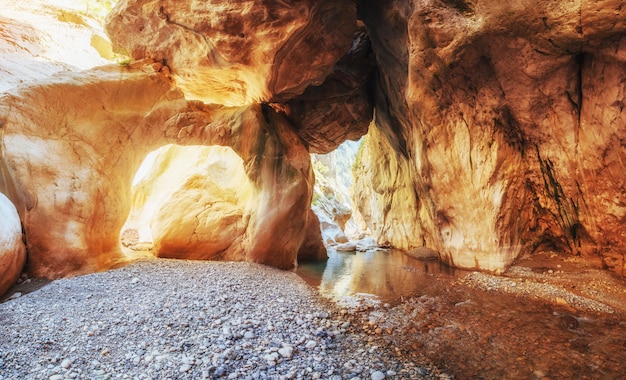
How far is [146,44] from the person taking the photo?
374 inches

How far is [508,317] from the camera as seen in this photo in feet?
18.4

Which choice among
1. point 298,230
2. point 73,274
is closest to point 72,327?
point 73,274

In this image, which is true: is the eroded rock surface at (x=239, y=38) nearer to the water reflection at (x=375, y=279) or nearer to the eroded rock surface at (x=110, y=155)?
the eroded rock surface at (x=110, y=155)

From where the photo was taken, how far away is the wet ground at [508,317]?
393 cm

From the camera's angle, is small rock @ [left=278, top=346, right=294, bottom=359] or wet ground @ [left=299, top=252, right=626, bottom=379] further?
wet ground @ [left=299, top=252, right=626, bottom=379]

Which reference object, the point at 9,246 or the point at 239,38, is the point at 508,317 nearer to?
the point at 9,246

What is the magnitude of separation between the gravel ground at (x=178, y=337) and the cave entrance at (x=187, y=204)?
4.17 meters

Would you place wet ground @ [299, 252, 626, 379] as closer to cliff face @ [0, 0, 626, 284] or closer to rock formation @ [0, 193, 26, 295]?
cliff face @ [0, 0, 626, 284]

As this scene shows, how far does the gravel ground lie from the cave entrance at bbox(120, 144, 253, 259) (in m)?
4.17

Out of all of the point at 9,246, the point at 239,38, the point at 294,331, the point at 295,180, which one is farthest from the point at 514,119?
the point at 9,246

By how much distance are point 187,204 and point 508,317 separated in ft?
34.3

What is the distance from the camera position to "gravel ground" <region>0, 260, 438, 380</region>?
10.8 feet

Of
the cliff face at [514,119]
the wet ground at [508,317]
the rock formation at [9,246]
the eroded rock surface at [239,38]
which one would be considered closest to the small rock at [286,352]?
the wet ground at [508,317]

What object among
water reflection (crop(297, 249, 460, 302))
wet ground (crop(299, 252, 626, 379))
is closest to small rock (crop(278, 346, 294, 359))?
wet ground (crop(299, 252, 626, 379))
